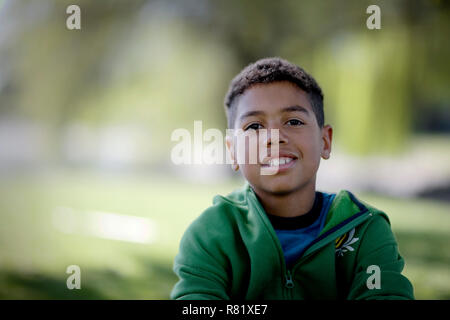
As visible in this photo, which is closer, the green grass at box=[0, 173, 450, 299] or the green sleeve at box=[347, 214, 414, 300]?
the green sleeve at box=[347, 214, 414, 300]

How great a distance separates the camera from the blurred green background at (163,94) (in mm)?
4250

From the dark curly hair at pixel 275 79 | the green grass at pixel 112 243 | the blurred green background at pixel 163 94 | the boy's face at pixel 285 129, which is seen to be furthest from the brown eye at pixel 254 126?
the blurred green background at pixel 163 94

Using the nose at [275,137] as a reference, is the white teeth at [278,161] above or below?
below

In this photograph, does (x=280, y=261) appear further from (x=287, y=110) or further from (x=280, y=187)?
(x=287, y=110)

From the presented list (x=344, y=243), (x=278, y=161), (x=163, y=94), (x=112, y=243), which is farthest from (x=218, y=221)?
(x=163, y=94)

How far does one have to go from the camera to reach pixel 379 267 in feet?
4.07

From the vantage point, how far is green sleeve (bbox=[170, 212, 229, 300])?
1222mm

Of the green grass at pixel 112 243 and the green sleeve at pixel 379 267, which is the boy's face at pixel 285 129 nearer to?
the green sleeve at pixel 379 267

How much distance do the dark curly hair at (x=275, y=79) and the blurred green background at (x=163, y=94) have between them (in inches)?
91.5

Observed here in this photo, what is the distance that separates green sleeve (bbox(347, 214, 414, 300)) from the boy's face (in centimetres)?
23

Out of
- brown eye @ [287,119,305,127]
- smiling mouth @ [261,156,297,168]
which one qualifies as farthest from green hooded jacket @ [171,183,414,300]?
brown eye @ [287,119,305,127]

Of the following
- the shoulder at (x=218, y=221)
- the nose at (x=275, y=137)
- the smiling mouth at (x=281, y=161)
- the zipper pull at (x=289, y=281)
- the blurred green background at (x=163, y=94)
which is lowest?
the zipper pull at (x=289, y=281)

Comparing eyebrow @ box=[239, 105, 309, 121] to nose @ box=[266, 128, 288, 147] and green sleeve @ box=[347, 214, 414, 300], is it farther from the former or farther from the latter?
green sleeve @ box=[347, 214, 414, 300]

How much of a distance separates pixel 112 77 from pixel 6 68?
102cm
